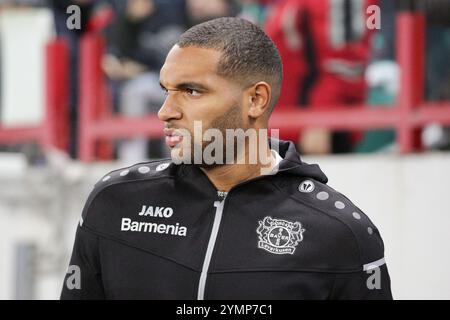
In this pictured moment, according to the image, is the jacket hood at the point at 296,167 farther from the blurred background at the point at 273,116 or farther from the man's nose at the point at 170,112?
the blurred background at the point at 273,116

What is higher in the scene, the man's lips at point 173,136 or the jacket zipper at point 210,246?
the man's lips at point 173,136

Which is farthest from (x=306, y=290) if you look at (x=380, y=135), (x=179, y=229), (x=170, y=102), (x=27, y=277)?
(x=27, y=277)

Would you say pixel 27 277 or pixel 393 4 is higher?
pixel 393 4

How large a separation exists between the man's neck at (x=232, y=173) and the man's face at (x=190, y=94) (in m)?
0.14

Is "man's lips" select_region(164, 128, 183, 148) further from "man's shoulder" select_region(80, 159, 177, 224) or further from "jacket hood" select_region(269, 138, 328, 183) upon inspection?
"jacket hood" select_region(269, 138, 328, 183)

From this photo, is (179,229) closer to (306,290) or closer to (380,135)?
(306,290)

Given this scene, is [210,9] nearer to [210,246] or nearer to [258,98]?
[258,98]

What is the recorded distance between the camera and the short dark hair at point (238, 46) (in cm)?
338

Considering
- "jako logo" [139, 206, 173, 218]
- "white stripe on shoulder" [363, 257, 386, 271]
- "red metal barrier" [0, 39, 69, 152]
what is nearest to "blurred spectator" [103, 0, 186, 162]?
"red metal barrier" [0, 39, 69, 152]

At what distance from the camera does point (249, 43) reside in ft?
11.3

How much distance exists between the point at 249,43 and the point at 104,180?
67cm

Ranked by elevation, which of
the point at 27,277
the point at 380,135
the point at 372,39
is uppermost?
the point at 372,39

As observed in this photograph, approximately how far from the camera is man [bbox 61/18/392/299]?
3291 mm

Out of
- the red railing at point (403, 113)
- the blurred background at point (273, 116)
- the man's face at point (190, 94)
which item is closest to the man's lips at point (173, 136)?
the man's face at point (190, 94)
